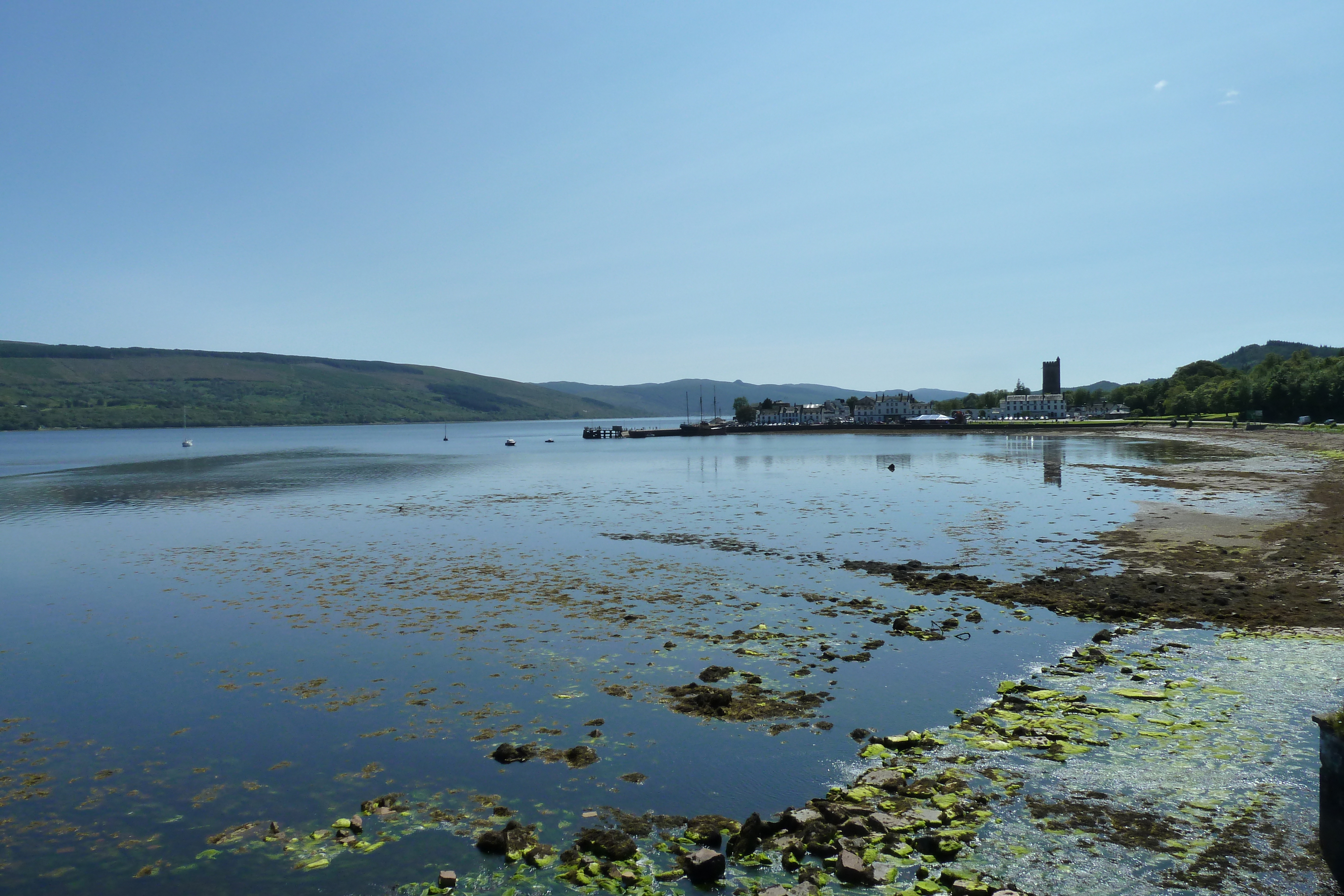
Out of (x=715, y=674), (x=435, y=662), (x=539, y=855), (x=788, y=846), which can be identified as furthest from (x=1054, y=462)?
(x=539, y=855)

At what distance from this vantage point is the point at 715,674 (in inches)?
656

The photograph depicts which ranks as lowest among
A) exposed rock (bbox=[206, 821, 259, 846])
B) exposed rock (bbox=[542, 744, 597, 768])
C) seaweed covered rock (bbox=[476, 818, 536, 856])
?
exposed rock (bbox=[206, 821, 259, 846])

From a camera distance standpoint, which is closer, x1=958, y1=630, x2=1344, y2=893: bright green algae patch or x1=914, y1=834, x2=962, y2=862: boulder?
x1=958, y1=630, x2=1344, y2=893: bright green algae patch

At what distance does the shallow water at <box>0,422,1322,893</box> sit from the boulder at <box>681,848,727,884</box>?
1.66 m

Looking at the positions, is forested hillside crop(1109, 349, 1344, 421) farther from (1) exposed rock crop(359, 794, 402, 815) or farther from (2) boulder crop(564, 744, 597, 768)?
(1) exposed rock crop(359, 794, 402, 815)

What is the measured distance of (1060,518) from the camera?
129 ft

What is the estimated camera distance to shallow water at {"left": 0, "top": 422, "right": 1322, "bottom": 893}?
36.5 ft

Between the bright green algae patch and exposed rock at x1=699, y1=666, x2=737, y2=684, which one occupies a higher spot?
the bright green algae patch

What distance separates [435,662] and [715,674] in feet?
22.9

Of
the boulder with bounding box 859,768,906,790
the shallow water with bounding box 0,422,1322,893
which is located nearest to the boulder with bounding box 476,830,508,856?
the shallow water with bounding box 0,422,1322,893

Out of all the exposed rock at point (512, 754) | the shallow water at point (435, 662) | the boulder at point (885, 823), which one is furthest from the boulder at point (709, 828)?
the exposed rock at point (512, 754)

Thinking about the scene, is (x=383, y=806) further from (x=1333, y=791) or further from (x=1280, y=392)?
(x=1280, y=392)

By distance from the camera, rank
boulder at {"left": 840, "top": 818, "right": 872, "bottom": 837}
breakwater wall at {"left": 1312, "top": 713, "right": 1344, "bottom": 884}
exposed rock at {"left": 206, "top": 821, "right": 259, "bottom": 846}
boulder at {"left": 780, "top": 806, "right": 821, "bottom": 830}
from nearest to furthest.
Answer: breakwater wall at {"left": 1312, "top": 713, "right": 1344, "bottom": 884}
boulder at {"left": 840, "top": 818, "right": 872, "bottom": 837}
boulder at {"left": 780, "top": 806, "right": 821, "bottom": 830}
exposed rock at {"left": 206, "top": 821, "right": 259, "bottom": 846}

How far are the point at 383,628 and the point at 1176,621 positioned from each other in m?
21.5
